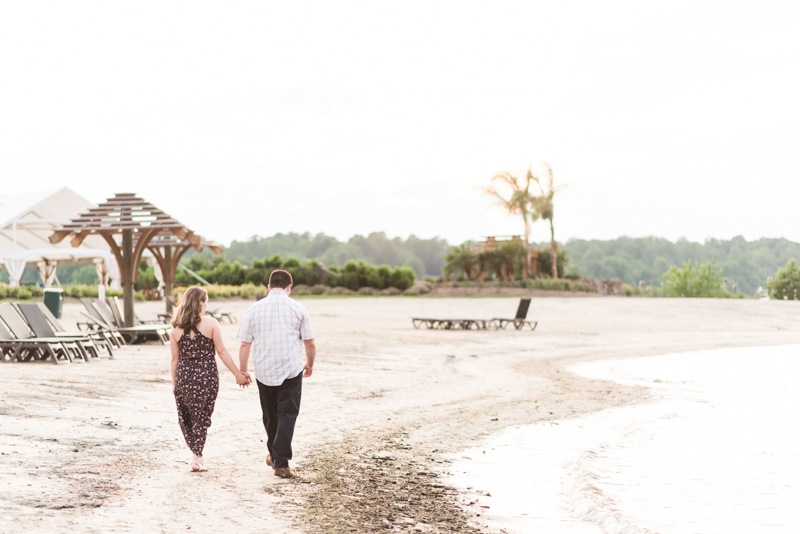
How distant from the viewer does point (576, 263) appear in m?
43.6

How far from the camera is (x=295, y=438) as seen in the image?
719cm

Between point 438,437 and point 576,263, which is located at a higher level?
point 576,263

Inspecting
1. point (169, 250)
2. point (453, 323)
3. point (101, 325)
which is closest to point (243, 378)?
point (101, 325)

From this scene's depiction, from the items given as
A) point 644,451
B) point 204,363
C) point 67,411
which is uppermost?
point 204,363

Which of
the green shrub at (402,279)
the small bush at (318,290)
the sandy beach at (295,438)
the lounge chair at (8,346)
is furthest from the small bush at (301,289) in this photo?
the lounge chair at (8,346)

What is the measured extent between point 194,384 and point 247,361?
41 cm

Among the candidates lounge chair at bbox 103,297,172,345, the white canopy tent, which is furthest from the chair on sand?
the white canopy tent

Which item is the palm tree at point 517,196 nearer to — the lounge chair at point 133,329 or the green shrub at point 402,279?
the green shrub at point 402,279

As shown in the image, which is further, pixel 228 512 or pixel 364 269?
pixel 364 269

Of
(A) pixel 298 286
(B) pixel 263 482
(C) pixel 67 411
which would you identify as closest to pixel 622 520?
(B) pixel 263 482

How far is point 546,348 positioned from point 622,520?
1325 cm

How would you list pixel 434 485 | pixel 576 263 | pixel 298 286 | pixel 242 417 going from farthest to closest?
pixel 576 263 < pixel 298 286 < pixel 242 417 < pixel 434 485

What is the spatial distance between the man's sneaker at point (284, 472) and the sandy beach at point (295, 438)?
8cm

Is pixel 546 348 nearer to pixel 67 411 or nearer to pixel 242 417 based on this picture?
pixel 242 417
